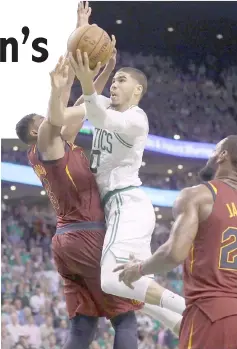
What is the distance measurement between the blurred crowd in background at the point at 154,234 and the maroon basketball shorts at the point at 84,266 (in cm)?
699

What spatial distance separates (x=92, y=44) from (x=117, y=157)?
817mm

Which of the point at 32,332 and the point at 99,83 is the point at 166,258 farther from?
the point at 32,332

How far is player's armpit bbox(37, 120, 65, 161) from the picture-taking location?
4977 mm

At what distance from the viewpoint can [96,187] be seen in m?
Answer: 5.23

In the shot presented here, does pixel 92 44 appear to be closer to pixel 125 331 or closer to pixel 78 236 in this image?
pixel 78 236

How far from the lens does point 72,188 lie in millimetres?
5148

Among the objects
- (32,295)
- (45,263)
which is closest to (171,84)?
(45,263)

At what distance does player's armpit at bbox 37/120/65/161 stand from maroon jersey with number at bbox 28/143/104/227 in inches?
1.6

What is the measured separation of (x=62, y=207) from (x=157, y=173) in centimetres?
1408

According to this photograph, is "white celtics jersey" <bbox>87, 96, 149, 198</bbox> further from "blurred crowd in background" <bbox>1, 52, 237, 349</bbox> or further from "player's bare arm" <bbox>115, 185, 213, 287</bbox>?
"blurred crowd in background" <bbox>1, 52, 237, 349</bbox>

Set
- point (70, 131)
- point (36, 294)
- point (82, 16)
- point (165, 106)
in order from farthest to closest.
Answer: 1. point (165, 106)
2. point (36, 294)
3. point (70, 131)
4. point (82, 16)

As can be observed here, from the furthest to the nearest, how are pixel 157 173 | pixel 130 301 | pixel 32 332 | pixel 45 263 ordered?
pixel 157 173, pixel 45 263, pixel 32 332, pixel 130 301

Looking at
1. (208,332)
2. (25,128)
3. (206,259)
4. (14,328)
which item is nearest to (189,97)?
(14,328)

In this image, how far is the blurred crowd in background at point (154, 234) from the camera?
41.3 feet
